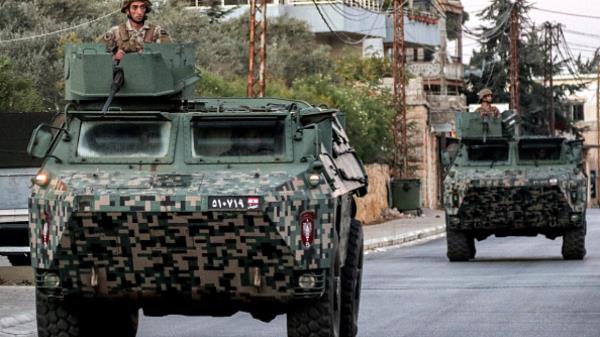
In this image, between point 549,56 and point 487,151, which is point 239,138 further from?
point 549,56

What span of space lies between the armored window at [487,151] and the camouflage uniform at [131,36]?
14654mm

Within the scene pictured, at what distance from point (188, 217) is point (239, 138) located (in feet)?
3.25

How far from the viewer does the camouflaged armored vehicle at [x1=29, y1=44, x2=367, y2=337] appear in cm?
1202

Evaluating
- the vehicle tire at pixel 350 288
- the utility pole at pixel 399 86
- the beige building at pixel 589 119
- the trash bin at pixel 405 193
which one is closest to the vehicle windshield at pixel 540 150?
the vehicle tire at pixel 350 288

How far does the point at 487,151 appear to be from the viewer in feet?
94.4

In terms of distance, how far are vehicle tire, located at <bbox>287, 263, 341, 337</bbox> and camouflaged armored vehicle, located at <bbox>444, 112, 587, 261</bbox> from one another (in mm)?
15716

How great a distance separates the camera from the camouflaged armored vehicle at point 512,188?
27.8m

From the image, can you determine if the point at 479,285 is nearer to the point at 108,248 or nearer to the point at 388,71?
the point at 108,248

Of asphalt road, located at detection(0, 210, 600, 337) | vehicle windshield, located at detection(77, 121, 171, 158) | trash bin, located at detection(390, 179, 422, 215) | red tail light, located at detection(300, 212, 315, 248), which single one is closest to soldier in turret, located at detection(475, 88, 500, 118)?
asphalt road, located at detection(0, 210, 600, 337)

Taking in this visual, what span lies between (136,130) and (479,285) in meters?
9.29

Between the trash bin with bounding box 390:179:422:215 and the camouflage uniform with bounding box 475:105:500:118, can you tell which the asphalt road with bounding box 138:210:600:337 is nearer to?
the camouflage uniform with bounding box 475:105:500:118

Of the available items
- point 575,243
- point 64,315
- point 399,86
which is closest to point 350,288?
point 64,315

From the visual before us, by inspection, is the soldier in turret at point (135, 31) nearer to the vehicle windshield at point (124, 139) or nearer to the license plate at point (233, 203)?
the vehicle windshield at point (124, 139)

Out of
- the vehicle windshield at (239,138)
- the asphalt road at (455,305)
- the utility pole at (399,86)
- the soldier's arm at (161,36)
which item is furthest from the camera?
the utility pole at (399,86)
